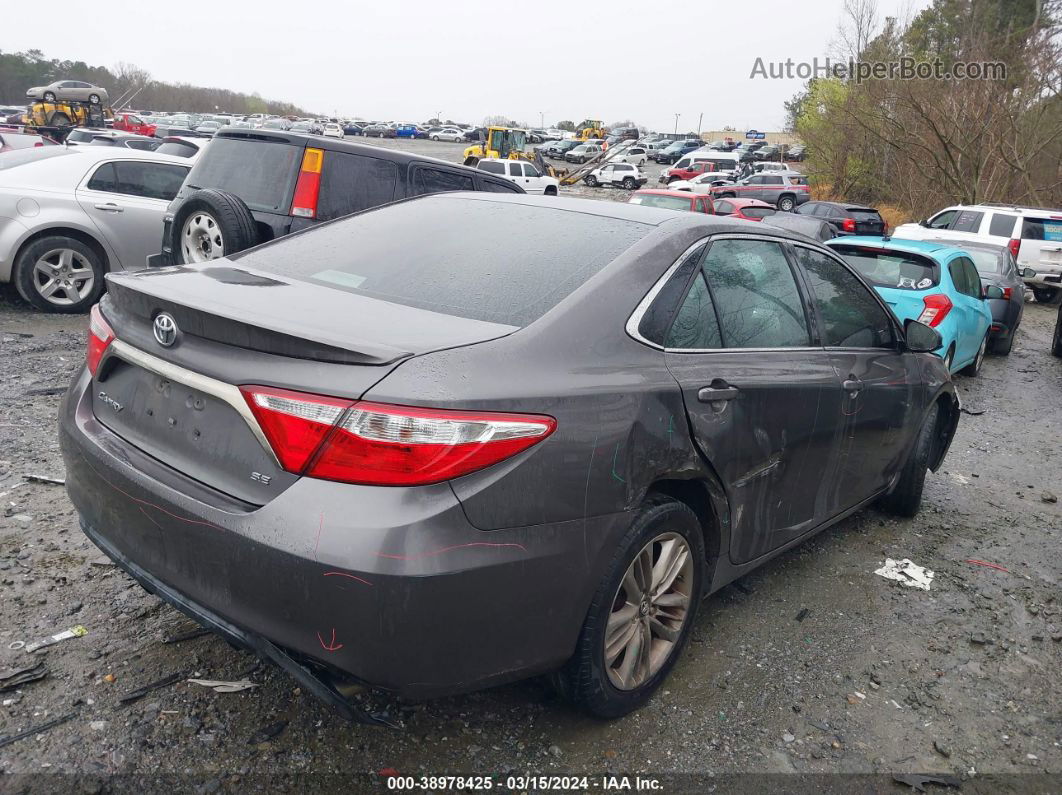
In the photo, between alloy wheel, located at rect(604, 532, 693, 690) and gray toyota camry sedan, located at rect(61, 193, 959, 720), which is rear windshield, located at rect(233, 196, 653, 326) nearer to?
gray toyota camry sedan, located at rect(61, 193, 959, 720)

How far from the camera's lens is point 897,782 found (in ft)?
8.74

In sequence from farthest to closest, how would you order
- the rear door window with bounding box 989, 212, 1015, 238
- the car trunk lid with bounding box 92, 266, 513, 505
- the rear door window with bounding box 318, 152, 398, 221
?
the rear door window with bounding box 989, 212, 1015, 238 < the rear door window with bounding box 318, 152, 398, 221 < the car trunk lid with bounding box 92, 266, 513, 505

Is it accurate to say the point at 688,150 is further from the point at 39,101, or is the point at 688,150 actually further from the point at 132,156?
the point at 132,156

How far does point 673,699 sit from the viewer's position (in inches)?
117

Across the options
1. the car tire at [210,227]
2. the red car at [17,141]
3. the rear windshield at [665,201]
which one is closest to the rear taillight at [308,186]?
the car tire at [210,227]

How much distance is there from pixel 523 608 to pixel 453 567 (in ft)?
0.94

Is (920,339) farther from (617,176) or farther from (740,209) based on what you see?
(617,176)

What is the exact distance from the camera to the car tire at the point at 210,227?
614 centimetres

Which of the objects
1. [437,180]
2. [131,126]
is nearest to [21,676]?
[437,180]

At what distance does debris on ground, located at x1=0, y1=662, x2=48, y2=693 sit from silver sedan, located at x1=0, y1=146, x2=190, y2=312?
6.34m

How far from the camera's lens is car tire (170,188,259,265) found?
614 centimetres

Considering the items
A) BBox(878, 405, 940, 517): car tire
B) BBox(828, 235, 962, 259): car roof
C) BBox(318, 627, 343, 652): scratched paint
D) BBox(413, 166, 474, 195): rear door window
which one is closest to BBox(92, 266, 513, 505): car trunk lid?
BBox(318, 627, 343, 652): scratched paint

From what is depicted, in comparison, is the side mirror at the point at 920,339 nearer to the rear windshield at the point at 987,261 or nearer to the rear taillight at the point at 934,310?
the rear taillight at the point at 934,310

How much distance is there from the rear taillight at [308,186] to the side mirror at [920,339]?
431 centimetres
